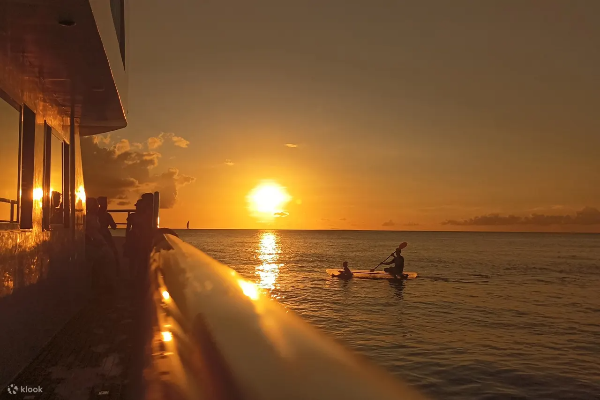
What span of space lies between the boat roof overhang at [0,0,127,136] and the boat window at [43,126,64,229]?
553mm

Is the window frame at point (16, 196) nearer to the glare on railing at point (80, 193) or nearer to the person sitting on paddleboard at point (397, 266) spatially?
the glare on railing at point (80, 193)

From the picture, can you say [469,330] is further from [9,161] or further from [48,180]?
[9,161]

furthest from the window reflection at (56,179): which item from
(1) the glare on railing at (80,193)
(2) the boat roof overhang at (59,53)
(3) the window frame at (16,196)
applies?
(3) the window frame at (16,196)

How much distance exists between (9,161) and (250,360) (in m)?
5.56

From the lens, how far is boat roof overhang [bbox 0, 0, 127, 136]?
426 centimetres

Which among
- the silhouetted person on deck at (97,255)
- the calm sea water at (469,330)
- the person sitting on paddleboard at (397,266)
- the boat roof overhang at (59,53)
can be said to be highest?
the boat roof overhang at (59,53)

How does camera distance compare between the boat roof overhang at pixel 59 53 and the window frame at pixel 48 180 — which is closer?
the boat roof overhang at pixel 59 53

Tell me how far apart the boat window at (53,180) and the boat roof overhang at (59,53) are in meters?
0.55

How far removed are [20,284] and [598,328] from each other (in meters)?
34.7

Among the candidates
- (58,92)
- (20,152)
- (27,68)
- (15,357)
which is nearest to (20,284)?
(15,357)

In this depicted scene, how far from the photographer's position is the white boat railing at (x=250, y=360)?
0.85m

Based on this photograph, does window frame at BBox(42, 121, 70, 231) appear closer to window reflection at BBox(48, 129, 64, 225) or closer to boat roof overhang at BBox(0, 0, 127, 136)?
window reflection at BBox(48, 129, 64, 225)

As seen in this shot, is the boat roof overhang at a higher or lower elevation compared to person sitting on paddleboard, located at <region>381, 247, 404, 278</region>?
higher

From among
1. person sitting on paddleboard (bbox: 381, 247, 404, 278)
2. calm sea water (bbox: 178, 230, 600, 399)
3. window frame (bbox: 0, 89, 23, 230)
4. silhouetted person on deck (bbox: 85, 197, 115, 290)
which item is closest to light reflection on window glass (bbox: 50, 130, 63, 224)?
window frame (bbox: 0, 89, 23, 230)
